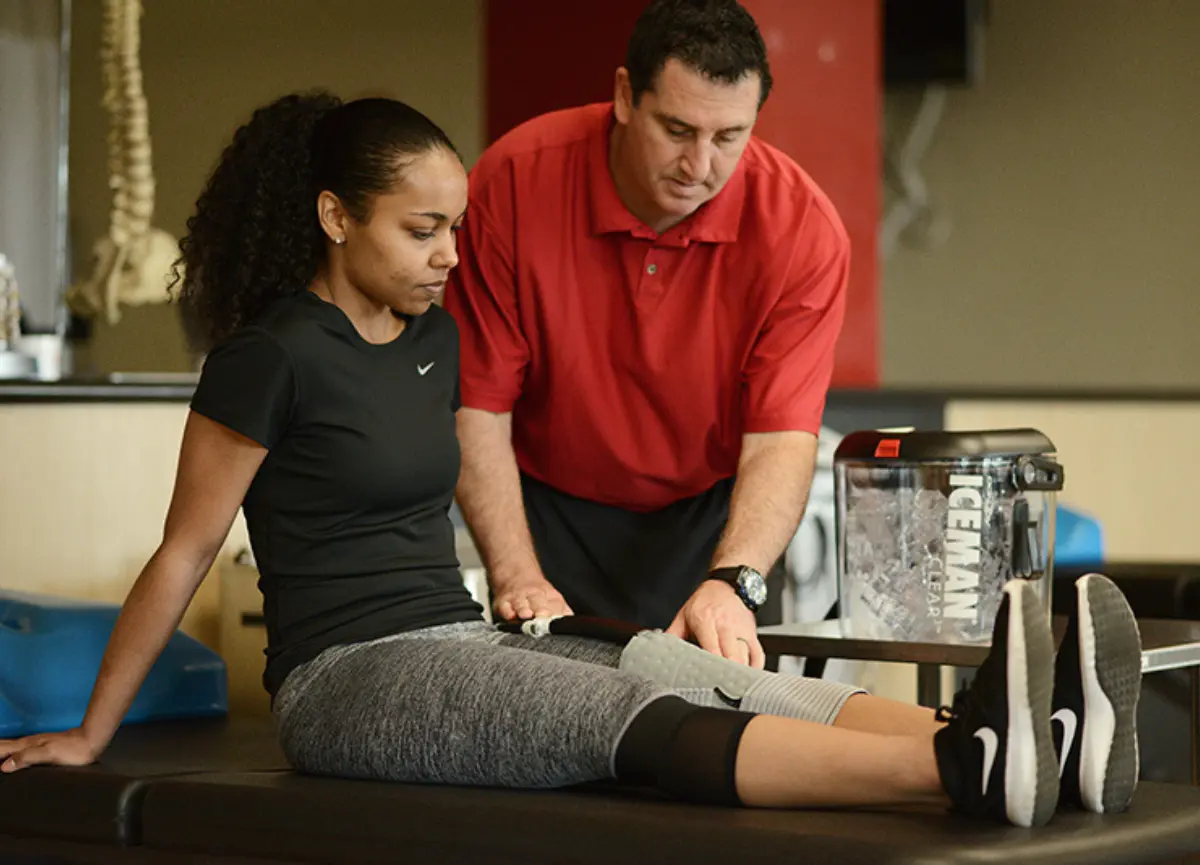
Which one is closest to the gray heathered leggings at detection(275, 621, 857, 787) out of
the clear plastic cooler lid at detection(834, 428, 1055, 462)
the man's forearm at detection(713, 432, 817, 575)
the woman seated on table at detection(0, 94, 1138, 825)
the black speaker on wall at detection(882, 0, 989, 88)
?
the woman seated on table at detection(0, 94, 1138, 825)

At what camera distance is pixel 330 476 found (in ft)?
6.42

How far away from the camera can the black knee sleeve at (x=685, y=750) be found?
1.74 metres

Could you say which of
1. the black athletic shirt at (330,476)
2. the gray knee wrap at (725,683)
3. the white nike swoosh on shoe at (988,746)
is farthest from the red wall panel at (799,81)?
the white nike swoosh on shoe at (988,746)

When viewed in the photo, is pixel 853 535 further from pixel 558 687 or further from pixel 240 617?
pixel 240 617

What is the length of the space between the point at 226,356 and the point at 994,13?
502cm

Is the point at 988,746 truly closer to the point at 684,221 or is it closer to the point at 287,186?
the point at 287,186

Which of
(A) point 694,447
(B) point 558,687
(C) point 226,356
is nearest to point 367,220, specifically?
(C) point 226,356

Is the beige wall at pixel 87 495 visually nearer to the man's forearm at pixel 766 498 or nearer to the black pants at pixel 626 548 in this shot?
the black pants at pixel 626 548

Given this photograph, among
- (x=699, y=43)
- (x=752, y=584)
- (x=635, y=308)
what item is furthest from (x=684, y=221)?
(x=752, y=584)

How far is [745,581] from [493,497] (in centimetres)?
43

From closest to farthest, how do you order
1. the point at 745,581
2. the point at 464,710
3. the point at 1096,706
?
the point at 1096,706 → the point at 464,710 → the point at 745,581

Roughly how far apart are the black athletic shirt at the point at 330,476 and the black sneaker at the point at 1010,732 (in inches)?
25.0

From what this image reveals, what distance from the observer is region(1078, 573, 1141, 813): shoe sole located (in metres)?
1.74

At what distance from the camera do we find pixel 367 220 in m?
2.02
